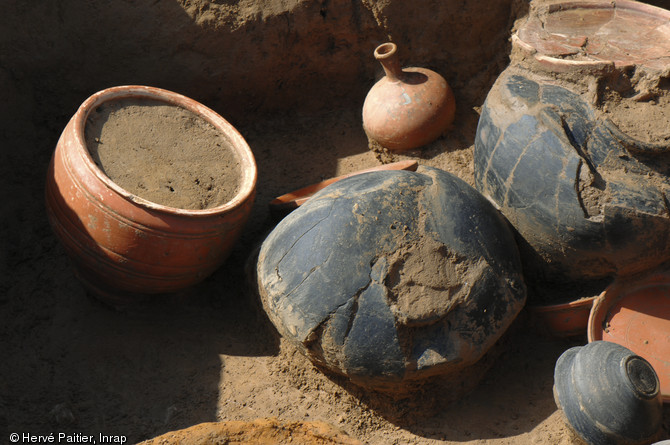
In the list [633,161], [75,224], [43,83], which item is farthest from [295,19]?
[633,161]

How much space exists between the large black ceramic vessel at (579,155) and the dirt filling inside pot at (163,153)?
4.71 feet

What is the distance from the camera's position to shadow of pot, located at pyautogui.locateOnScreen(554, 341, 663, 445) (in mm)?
2680

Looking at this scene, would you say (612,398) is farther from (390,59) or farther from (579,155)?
(390,59)

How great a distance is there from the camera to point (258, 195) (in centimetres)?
437

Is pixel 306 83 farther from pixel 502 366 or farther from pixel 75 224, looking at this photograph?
pixel 502 366

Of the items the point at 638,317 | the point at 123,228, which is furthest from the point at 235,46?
the point at 638,317

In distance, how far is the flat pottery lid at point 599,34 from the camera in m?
3.15

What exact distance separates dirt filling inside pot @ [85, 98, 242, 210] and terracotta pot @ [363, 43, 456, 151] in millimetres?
1100

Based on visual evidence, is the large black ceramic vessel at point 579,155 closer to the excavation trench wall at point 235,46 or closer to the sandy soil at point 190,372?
the sandy soil at point 190,372

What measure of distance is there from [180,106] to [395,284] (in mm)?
1754

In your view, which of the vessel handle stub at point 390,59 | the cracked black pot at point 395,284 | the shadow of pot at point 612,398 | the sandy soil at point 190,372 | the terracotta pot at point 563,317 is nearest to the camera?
the shadow of pot at point 612,398

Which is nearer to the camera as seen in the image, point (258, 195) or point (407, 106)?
point (407, 106)

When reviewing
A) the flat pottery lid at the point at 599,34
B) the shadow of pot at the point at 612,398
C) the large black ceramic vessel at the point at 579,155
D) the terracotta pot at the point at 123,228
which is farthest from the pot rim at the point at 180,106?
the shadow of pot at the point at 612,398

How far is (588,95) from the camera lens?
3047 millimetres
